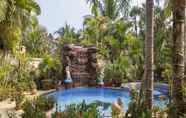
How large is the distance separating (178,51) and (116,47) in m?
17.9

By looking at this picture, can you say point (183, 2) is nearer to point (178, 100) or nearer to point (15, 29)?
point (178, 100)

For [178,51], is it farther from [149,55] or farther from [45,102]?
[45,102]

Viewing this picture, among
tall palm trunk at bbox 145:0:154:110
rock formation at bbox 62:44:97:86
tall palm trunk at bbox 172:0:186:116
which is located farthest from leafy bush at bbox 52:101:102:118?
rock formation at bbox 62:44:97:86

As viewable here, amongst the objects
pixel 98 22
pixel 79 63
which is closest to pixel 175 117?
pixel 79 63

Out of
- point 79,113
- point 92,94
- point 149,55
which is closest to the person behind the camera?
point 79,113

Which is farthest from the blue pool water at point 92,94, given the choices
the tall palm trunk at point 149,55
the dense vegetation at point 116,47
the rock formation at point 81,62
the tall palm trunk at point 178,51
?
the tall palm trunk at point 178,51

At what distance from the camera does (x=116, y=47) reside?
24.7 m

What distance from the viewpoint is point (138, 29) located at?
27266mm

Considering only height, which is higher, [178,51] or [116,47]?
[116,47]

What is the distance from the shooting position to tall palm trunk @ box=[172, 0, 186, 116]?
22.2 ft

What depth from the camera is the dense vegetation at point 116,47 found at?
6.86 metres

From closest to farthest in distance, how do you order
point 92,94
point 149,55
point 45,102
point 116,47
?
point 149,55
point 45,102
point 92,94
point 116,47

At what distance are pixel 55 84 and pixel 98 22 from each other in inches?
363

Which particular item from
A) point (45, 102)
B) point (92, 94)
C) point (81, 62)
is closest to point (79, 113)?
point (45, 102)
